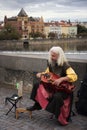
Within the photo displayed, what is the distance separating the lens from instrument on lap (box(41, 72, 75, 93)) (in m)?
4.79

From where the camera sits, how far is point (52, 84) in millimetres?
4891

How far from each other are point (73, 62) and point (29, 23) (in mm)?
120580

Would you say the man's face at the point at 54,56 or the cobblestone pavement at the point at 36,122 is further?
the man's face at the point at 54,56

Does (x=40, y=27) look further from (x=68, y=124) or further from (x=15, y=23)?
(x=68, y=124)

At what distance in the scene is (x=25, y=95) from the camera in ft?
21.9

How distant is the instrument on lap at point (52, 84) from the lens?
15.7ft

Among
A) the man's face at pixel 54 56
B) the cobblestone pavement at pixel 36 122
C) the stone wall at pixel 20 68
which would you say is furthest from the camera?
the stone wall at pixel 20 68

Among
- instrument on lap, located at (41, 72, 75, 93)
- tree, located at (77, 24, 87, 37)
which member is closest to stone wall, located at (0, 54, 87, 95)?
instrument on lap, located at (41, 72, 75, 93)

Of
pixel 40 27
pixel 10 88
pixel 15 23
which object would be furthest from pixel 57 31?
pixel 10 88

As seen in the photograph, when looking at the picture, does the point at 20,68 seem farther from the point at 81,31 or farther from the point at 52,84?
the point at 81,31

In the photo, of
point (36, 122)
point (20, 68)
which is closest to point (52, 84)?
point (36, 122)

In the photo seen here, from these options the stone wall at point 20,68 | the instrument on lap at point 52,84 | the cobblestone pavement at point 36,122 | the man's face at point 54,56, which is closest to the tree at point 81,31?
the stone wall at point 20,68

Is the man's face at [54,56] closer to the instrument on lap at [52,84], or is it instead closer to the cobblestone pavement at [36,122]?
the instrument on lap at [52,84]

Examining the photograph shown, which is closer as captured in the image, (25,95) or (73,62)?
(73,62)
